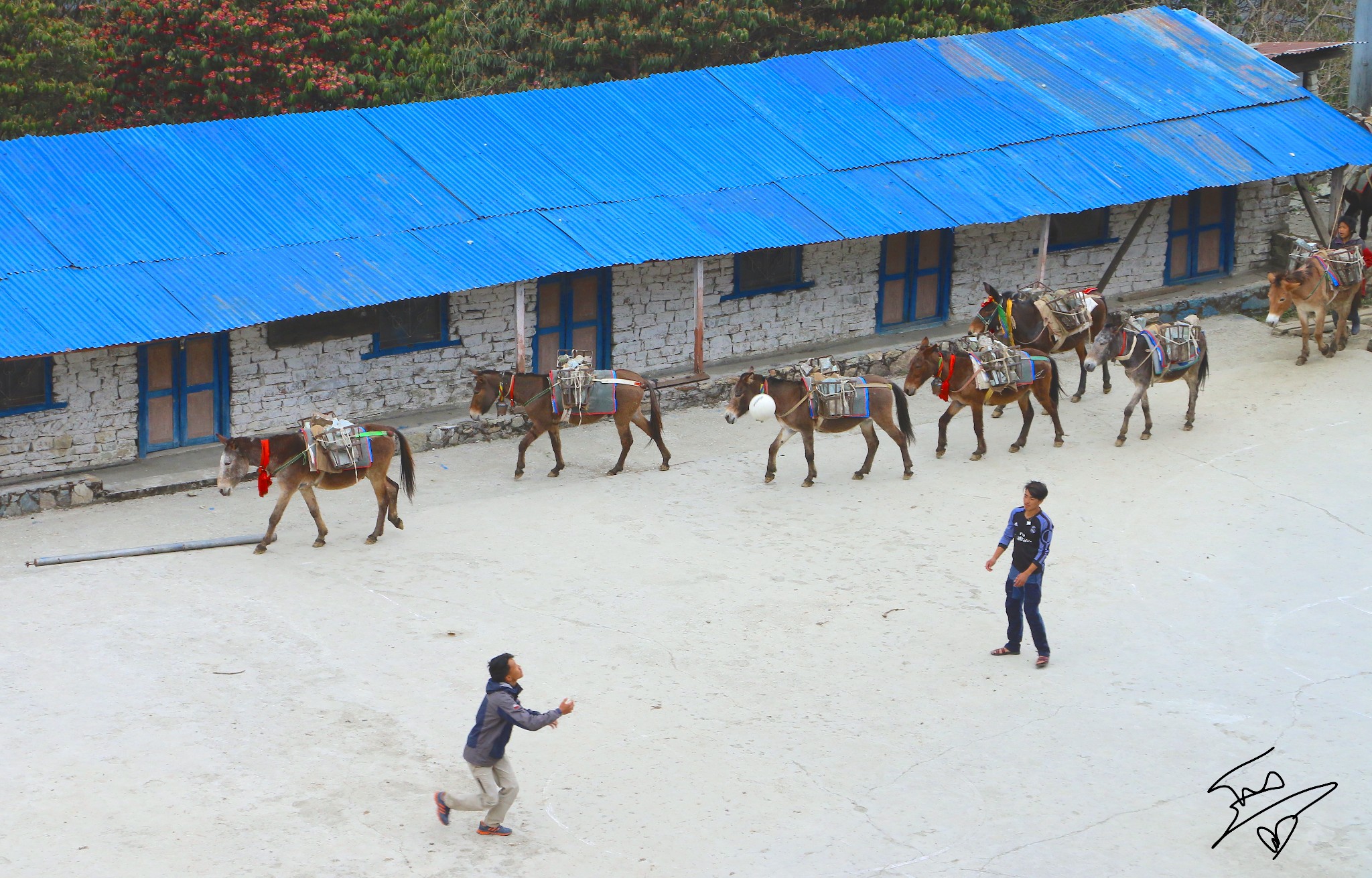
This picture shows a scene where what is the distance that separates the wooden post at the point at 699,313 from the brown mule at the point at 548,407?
1.98 meters

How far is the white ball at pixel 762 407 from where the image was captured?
15312 millimetres

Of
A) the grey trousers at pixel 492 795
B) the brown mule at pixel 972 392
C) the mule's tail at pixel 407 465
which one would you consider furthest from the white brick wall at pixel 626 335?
the grey trousers at pixel 492 795

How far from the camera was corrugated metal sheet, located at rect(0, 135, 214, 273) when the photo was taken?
16203 millimetres

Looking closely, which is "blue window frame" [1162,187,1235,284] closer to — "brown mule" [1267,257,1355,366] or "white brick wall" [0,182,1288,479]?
"white brick wall" [0,182,1288,479]

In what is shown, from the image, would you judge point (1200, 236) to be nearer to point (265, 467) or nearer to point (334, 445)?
point (334, 445)

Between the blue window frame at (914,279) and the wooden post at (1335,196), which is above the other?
the wooden post at (1335,196)

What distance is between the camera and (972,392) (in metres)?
16.5

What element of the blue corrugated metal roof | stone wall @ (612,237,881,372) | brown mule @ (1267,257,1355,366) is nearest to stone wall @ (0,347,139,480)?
the blue corrugated metal roof

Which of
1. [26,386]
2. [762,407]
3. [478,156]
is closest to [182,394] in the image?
[26,386]

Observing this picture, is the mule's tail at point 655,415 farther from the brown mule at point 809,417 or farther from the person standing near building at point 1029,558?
the person standing near building at point 1029,558

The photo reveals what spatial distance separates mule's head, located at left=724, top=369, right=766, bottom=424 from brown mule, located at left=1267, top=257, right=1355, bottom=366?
6.74m

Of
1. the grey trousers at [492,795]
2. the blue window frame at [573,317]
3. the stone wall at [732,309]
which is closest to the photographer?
the grey trousers at [492,795]

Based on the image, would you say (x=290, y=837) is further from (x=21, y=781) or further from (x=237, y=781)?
(x=21, y=781)

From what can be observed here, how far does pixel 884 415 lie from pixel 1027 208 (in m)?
4.52
